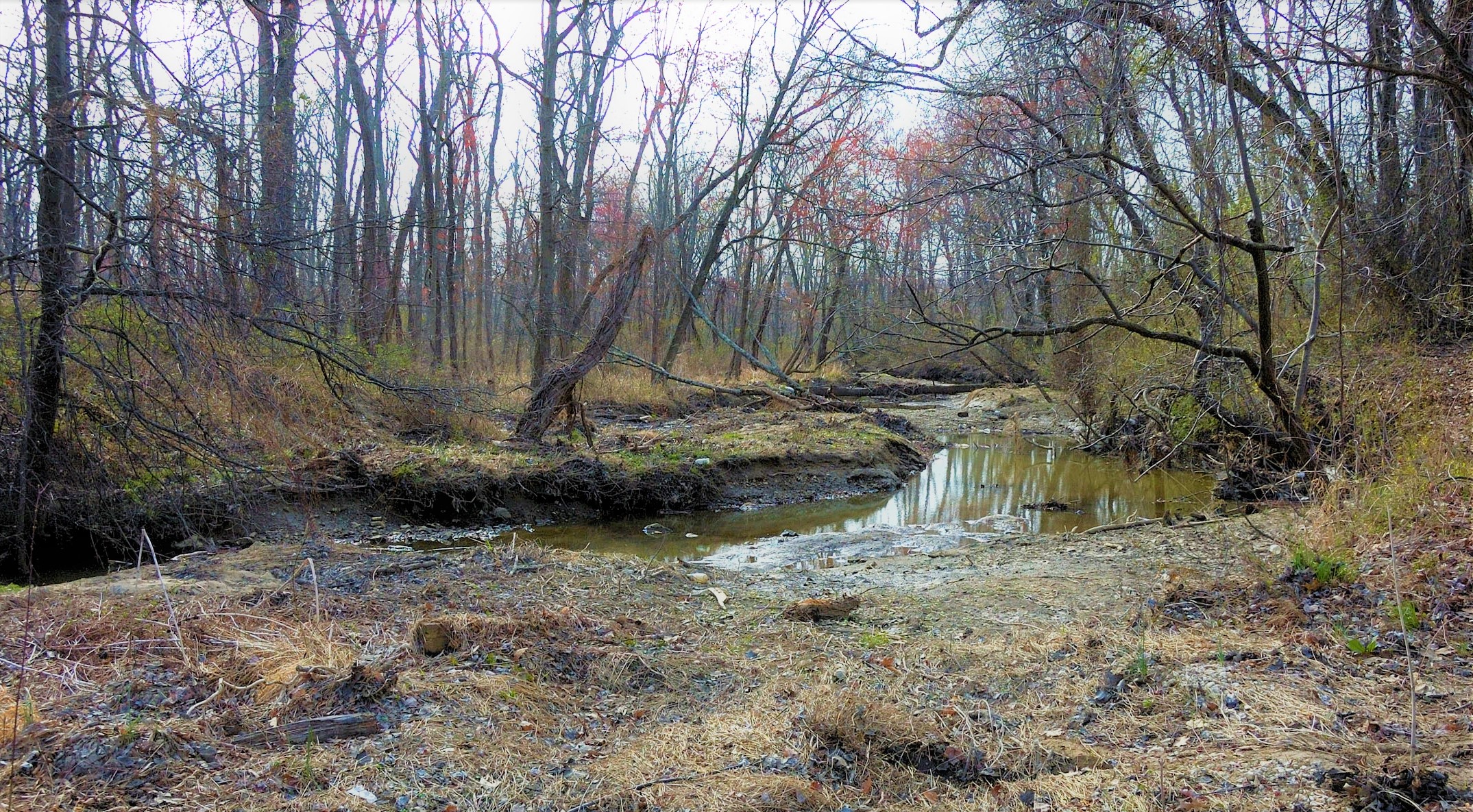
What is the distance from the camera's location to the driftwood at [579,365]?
35.9ft

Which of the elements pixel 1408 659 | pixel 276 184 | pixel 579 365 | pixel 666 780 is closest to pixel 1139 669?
pixel 1408 659

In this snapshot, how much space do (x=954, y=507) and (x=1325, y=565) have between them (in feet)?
20.5

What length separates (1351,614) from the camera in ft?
14.3

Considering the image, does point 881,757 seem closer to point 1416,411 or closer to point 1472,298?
point 1416,411

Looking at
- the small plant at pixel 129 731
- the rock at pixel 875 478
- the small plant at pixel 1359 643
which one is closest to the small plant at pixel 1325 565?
the small plant at pixel 1359 643

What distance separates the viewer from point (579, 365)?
35.8 feet

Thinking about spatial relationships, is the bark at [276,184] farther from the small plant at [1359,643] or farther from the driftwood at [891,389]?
the driftwood at [891,389]

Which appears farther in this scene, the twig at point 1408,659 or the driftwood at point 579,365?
the driftwood at point 579,365

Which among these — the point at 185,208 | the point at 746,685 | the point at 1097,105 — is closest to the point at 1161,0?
the point at 1097,105

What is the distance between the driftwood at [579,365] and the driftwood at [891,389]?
861 cm

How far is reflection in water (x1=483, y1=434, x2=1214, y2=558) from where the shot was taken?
→ 30.1 ft

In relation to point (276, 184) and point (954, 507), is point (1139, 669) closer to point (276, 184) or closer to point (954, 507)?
point (954, 507)

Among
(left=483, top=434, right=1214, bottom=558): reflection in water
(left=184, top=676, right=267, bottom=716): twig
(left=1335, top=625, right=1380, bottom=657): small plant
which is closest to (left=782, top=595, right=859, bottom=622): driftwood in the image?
(left=1335, top=625, right=1380, bottom=657): small plant

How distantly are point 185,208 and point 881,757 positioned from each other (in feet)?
17.6
